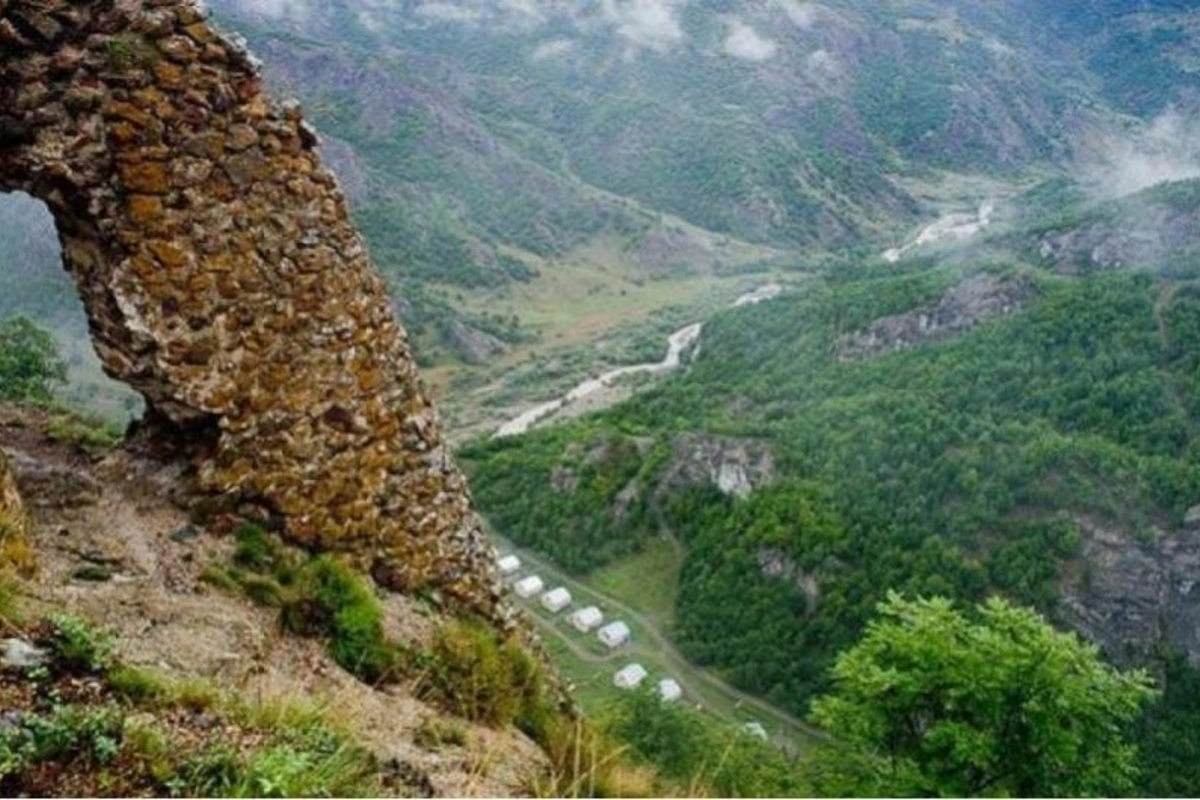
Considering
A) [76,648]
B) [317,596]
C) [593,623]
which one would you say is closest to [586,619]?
[593,623]

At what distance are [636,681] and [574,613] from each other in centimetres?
1451

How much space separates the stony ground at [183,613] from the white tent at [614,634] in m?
78.6

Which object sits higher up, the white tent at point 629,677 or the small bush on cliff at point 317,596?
the small bush on cliff at point 317,596

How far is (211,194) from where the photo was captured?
1047 centimetres

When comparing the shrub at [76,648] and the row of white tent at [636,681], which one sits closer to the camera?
the shrub at [76,648]

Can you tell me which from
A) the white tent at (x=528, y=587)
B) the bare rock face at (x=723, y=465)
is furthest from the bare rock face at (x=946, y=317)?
the white tent at (x=528, y=587)

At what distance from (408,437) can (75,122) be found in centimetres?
446

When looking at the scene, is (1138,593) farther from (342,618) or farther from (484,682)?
(342,618)

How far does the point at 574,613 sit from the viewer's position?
93.5 metres

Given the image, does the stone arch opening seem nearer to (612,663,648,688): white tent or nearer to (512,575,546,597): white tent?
(512,575,546,597): white tent

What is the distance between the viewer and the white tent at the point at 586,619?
9056cm

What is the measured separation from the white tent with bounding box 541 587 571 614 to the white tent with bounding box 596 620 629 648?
566 centimetres

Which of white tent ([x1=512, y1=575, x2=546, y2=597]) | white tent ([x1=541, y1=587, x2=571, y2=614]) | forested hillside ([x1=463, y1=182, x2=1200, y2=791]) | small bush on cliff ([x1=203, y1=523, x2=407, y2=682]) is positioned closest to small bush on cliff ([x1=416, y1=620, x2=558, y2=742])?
small bush on cliff ([x1=203, y1=523, x2=407, y2=682])

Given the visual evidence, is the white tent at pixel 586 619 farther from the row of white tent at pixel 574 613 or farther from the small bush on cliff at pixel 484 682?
the small bush on cliff at pixel 484 682
